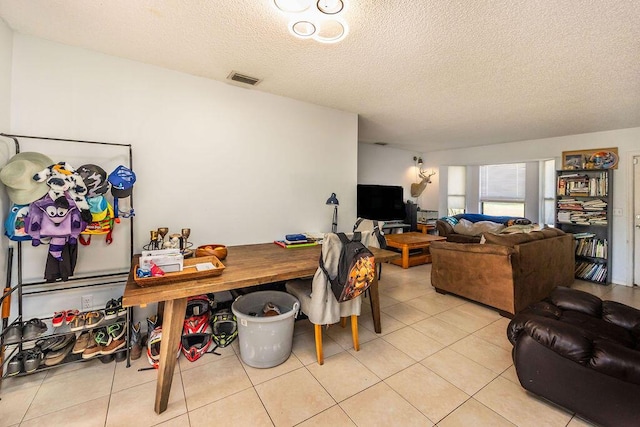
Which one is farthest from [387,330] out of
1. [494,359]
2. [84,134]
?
[84,134]

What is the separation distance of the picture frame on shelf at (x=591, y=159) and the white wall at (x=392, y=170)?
2.42 metres

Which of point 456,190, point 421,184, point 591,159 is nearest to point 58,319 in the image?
point 421,184

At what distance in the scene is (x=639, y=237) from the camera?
3.83m

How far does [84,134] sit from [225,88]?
1.25 metres

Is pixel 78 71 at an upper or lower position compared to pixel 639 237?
upper

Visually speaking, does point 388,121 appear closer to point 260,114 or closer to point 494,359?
point 260,114

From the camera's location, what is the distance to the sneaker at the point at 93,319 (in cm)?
185

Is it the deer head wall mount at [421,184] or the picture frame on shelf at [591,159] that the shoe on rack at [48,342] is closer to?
the deer head wall mount at [421,184]

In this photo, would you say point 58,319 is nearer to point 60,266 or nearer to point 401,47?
point 60,266

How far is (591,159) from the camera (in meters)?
4.15

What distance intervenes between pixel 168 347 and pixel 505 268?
3.02m

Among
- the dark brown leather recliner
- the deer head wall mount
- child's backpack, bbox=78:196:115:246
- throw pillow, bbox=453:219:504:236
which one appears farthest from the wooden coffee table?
child's backpack, bbox=78:196:115:246

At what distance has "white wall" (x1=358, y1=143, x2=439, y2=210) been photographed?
5.71 m

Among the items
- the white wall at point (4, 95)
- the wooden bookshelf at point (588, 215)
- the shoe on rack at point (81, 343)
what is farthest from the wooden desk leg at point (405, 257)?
the white wall at point (4, 95)
